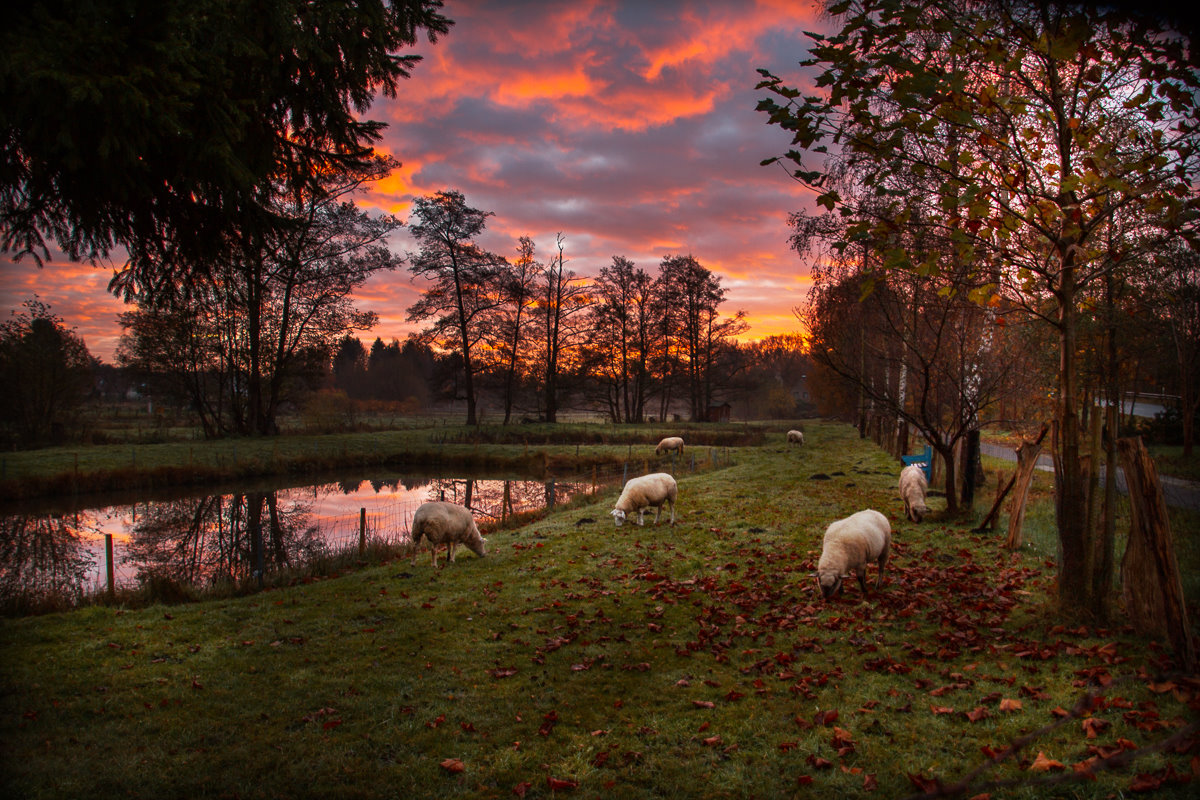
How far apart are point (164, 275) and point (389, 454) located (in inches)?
1102

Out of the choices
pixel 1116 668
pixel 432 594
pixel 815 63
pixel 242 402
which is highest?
pixel 815 63

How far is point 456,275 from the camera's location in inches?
1737

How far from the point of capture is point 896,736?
18.1 feet

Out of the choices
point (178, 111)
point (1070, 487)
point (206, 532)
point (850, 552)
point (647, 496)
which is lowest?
point (206, 532)

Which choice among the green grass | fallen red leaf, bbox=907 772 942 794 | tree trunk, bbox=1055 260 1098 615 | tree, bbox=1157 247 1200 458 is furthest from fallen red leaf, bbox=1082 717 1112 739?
the green grass

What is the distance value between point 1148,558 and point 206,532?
71.7 feet

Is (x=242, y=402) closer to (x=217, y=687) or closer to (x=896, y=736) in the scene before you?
(x=217, y=687)

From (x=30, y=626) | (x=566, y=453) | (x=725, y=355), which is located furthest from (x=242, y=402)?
(x=725, y=355)

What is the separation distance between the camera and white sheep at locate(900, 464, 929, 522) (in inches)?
550

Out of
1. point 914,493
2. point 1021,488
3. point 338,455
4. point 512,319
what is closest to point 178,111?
point 1021,488

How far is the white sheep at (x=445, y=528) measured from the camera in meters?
12.4

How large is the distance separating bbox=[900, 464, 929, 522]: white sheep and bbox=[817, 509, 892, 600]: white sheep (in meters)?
5.00

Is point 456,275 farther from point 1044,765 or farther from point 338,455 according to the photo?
point 1044,765

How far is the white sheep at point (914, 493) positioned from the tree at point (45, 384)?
3101 centimetres
